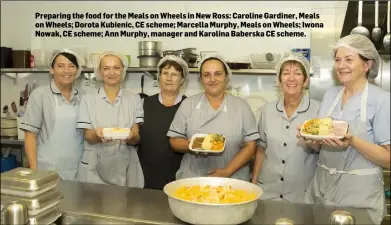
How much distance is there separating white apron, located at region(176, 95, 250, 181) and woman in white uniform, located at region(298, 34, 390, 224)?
1.32 ft

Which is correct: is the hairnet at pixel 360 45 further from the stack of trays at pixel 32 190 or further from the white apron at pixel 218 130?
the stack of trays at pixel 32 190

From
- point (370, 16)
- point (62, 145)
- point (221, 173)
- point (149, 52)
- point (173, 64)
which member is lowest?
point (221, 173)

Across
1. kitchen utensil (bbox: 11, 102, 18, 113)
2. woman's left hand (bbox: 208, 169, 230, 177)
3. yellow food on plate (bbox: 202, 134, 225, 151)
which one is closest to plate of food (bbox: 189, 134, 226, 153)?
yellow food on plate (bbox: 202, 134, 225, 151)

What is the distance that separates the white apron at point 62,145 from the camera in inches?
66.2

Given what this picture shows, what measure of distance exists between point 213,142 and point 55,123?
70cm

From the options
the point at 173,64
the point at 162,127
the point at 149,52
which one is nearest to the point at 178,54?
the point at 149,52

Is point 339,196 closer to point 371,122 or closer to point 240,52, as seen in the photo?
point 371,122

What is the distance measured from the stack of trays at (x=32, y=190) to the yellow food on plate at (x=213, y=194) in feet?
1.00

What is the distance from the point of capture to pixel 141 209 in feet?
3.42

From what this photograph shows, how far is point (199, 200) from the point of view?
926 mm

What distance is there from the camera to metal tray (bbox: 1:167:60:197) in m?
0.85

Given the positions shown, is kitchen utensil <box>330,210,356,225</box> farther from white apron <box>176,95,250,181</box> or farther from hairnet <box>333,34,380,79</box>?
white apron <box>176,95,250,181</box>

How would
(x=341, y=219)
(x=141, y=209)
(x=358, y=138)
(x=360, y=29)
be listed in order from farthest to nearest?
(x=360, y=29)
(x=358, y=138)
(x=141, y=209)
(x=341, y=219)

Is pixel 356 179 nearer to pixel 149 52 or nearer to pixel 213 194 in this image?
pixel 213 194
